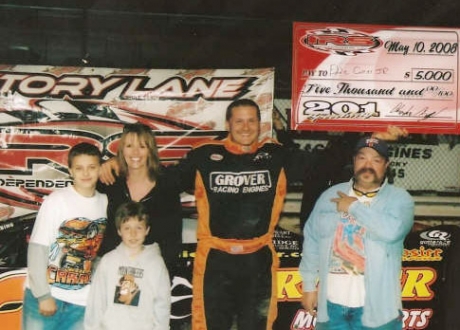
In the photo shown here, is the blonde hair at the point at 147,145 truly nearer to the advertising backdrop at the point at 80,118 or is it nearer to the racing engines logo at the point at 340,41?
the advertising backdrop at the point at 80,118

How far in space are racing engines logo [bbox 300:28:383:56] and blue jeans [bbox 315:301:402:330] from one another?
6.61 ft

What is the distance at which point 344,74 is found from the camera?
4926 mm

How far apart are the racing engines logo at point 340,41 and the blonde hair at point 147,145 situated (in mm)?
1488

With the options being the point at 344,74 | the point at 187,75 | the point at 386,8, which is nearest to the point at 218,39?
the point at 187,75

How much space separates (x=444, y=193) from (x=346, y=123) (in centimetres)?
110

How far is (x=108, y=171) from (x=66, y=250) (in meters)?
0.64

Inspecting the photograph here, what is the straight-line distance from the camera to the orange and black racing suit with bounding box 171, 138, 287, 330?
4.48 m

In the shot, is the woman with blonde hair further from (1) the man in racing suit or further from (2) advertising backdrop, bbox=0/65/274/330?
(2) advertising backdrop, bbox=0/65/274/330

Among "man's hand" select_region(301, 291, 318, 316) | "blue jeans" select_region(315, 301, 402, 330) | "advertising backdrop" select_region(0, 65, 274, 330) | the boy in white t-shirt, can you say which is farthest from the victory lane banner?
"blue jeans" select_region(315, 301, 402, 330)

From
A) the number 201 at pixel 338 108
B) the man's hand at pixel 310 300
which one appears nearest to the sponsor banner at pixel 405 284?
the man's hand at pixel 310 300

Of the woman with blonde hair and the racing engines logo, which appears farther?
the racing engines logo

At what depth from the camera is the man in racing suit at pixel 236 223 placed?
4473 mm

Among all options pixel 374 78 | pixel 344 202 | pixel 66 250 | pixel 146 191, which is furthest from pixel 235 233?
pixel 374 78

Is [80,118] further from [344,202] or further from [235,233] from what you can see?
[344,202]
